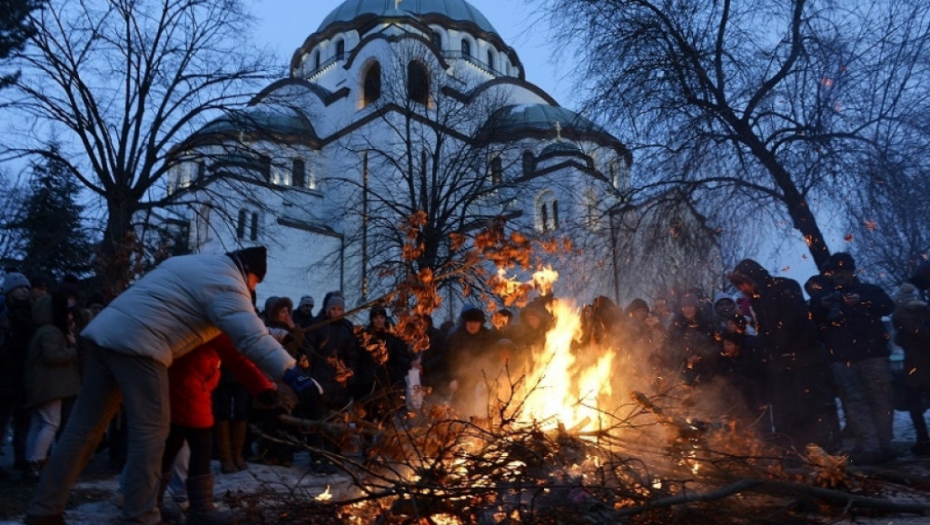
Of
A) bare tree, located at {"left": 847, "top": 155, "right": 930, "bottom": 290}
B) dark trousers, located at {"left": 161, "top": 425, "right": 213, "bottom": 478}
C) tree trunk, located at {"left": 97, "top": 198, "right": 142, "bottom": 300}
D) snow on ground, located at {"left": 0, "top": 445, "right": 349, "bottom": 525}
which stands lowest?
snow on ground, located at {"left": 0, "top": 445, "right": 349, "bottom": 525}

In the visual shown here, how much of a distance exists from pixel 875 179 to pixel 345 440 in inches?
319

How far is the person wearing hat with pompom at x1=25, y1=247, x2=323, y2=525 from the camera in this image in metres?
3.99

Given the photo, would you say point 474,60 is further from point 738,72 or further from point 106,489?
point 106,489

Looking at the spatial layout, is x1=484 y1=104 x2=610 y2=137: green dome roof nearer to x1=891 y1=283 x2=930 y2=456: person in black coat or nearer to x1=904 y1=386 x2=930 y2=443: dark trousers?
x1=891 y1=283 x2=930 y2=456: person in black coat

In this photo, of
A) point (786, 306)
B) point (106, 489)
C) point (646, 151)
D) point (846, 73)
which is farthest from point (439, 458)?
point (846, 73)

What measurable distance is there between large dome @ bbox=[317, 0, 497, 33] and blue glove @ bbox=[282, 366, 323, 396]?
132 ft

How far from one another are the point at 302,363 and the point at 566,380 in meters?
2.24

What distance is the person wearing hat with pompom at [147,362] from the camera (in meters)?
3.99

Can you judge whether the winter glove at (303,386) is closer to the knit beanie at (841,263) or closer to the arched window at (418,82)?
the knit beanie at (841,263)

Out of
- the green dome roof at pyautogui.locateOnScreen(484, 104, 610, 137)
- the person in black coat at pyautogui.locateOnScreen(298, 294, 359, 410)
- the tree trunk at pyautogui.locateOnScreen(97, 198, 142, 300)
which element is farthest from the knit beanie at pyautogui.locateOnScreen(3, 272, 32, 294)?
the green dome roof at pyautogui.locateOnScreen(484, 104, 610, 137)

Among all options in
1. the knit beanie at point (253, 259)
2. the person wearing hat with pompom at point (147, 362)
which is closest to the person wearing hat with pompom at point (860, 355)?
the person wearing hat with pompom at point (147, 362)

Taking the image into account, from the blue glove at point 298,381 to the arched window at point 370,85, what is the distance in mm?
34688

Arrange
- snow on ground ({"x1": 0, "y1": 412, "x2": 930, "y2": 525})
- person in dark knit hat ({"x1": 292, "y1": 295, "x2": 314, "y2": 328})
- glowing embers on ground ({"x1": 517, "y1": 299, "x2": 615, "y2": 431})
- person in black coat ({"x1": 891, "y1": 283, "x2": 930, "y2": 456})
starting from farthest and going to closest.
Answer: person in dark knit hat ({"x1": 292, "y1": 295, "x2": 314, "y2": 328})
person in black coat ({"x1": 891, "y1": 283, "x2": 930, "y2": 456})
glowing embers on ground ({"x1": 517, "y1": 299, "x2": 615, "y2": 431})
snow on ground ({"x1": 0, "y1": 412, "x2": 930, "y2": 525})

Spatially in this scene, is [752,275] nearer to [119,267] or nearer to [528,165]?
[119,267]
